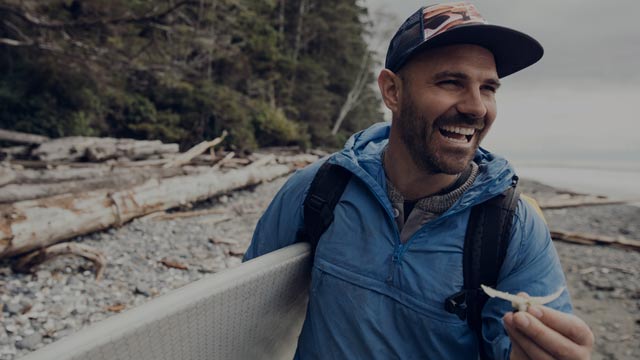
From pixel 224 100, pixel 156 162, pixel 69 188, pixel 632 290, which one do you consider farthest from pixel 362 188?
pixel 224 100

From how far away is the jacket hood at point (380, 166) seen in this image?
1.86m

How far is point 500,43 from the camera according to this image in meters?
1.98

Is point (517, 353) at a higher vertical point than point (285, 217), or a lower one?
lower

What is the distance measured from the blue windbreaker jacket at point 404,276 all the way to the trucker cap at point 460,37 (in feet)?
1.67

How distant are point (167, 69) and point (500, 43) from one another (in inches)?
595

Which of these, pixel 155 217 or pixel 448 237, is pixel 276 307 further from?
pixel 155 217

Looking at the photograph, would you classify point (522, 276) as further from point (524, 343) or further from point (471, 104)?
point (471, 104)

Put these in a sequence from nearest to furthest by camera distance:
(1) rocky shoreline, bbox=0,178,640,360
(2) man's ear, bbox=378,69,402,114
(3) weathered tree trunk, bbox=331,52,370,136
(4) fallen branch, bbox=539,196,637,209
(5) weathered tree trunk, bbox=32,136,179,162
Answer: (2) man's ear, bbox=378,69,402,114, (1) rocky shoreline, bbox=0,178,640,360, (5) weathered tree trunk, bbox=32,136,179,162, (4) fallen branch, bbox=539,196,637,209, (3) weathered tree trunk, bbox=331,52,370,136

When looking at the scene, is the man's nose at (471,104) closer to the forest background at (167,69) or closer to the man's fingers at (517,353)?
the man's fingers at (517,353)

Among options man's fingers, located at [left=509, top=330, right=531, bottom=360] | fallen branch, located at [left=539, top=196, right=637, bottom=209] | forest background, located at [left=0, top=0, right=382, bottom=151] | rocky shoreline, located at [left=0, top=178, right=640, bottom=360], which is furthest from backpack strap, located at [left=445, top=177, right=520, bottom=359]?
fallen branch, located at [left=539, top=196, right=637, bottom=209]

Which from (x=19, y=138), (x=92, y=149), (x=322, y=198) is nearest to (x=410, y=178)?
(x=322, y=198)

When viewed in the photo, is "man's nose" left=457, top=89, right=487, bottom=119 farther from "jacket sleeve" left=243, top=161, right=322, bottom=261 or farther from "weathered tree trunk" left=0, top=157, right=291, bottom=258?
"weathered tree trunk" left=0, top=157, right=291, bottom=258

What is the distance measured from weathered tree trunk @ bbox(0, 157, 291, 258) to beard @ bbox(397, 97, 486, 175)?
5159mm

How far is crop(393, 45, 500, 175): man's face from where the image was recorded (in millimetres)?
1925
